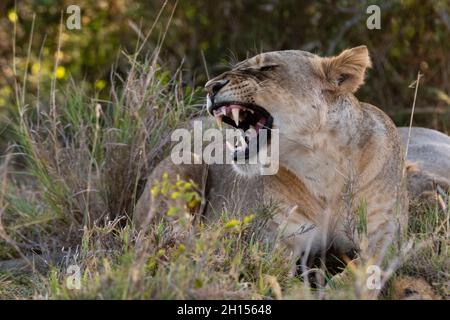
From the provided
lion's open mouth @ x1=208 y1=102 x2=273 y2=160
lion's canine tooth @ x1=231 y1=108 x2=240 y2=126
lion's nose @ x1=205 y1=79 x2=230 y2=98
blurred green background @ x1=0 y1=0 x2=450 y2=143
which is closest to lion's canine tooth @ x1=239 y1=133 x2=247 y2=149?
lion's open mouth @ x1=208 y1=102 x2=273 y2=160

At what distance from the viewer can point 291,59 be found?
463 centimetres

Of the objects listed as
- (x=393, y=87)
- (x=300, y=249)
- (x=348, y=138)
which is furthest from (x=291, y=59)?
(x=393, y=87)

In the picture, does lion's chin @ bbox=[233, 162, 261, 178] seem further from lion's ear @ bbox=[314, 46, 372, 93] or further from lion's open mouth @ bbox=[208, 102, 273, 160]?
lion's ear @ bbox=[314, 46, 372, 93]

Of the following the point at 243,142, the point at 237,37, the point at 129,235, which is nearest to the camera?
the point at 129,235

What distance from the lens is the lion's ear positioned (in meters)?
4.61

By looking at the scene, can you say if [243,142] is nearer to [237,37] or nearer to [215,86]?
[215,86]

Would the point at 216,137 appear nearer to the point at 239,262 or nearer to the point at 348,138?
the point at 348,138

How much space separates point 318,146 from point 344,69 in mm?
439

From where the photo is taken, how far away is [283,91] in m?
4.49

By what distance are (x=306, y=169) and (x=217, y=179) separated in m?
1.08

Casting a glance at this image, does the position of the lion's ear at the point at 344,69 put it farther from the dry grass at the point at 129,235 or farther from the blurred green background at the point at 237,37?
the blurred green background at the point at 237,37

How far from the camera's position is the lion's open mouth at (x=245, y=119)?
4.47m

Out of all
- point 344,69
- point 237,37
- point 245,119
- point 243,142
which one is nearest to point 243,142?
point 243,142
